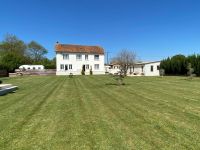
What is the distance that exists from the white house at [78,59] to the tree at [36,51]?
30.6 meters

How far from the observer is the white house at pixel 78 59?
43750 millimetres

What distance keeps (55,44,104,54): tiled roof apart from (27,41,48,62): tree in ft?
102

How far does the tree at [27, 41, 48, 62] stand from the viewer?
7162 centimetres

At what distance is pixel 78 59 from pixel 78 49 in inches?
A: 103

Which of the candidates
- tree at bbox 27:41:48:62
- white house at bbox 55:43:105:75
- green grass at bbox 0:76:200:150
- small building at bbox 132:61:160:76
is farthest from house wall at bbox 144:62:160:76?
tree at bbox 27:41:48:62

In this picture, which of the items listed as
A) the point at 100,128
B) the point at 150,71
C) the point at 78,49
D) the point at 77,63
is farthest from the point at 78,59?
the point at 100,128

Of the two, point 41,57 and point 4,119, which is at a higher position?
point 41,57

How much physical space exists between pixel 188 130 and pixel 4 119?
5.47 m

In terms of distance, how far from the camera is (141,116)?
6.02 metres

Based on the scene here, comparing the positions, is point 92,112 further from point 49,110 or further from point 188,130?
point 188,130

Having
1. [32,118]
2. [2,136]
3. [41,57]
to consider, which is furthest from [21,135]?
[41,57]

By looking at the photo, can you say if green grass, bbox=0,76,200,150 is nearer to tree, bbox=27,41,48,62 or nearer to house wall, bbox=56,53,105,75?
house wall, bbox=56,53,105,75

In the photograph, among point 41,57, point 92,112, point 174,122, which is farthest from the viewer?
point 41,57

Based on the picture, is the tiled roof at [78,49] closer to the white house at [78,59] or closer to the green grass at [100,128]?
the white house at [78,59]
